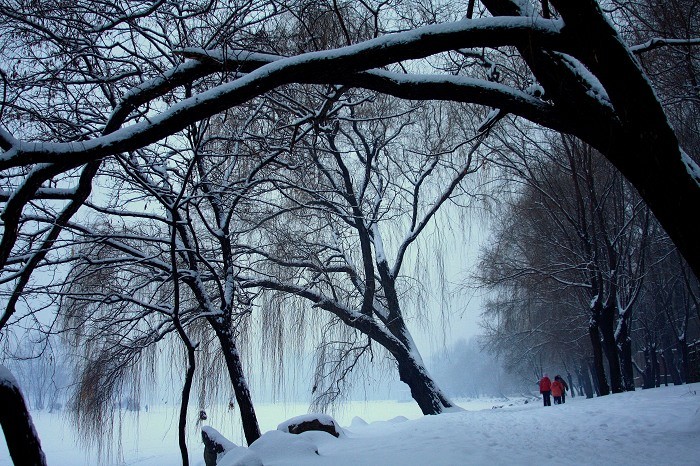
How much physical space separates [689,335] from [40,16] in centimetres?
2663

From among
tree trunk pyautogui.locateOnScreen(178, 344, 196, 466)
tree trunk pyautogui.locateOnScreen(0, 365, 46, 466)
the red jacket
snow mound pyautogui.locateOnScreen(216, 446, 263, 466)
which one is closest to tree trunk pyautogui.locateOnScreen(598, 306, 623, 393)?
the red jacket

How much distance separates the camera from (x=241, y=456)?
4105mm

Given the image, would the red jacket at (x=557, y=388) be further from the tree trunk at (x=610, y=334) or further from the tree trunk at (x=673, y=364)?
the tree trunk at (x=673, y=364)

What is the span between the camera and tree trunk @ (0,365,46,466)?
3.54 m

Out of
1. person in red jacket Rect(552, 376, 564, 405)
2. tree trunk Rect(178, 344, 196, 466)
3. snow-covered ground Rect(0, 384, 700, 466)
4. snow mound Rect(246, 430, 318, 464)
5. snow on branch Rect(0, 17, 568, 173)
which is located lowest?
person in red jacket Rect(552, 376, 564, 405)

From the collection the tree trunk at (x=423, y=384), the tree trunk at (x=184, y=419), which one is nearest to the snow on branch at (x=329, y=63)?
the tree trunk at (x=184, y=419)

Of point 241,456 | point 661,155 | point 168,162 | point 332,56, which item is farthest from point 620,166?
point 168,162

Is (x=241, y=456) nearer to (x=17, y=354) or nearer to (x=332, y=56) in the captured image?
(x=17, y=354)

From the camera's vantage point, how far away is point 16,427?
3.58 meters

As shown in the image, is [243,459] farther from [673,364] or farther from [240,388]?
[673,364]

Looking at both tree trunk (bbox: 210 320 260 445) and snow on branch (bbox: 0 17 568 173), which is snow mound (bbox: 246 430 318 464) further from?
snow on branch (bbox: 0 17 568 173)

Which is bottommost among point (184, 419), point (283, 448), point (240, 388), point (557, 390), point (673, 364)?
point (557, 390)

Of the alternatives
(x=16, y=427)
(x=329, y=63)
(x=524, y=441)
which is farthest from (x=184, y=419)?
(x=524, y=441)

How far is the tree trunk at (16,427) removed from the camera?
354cm
